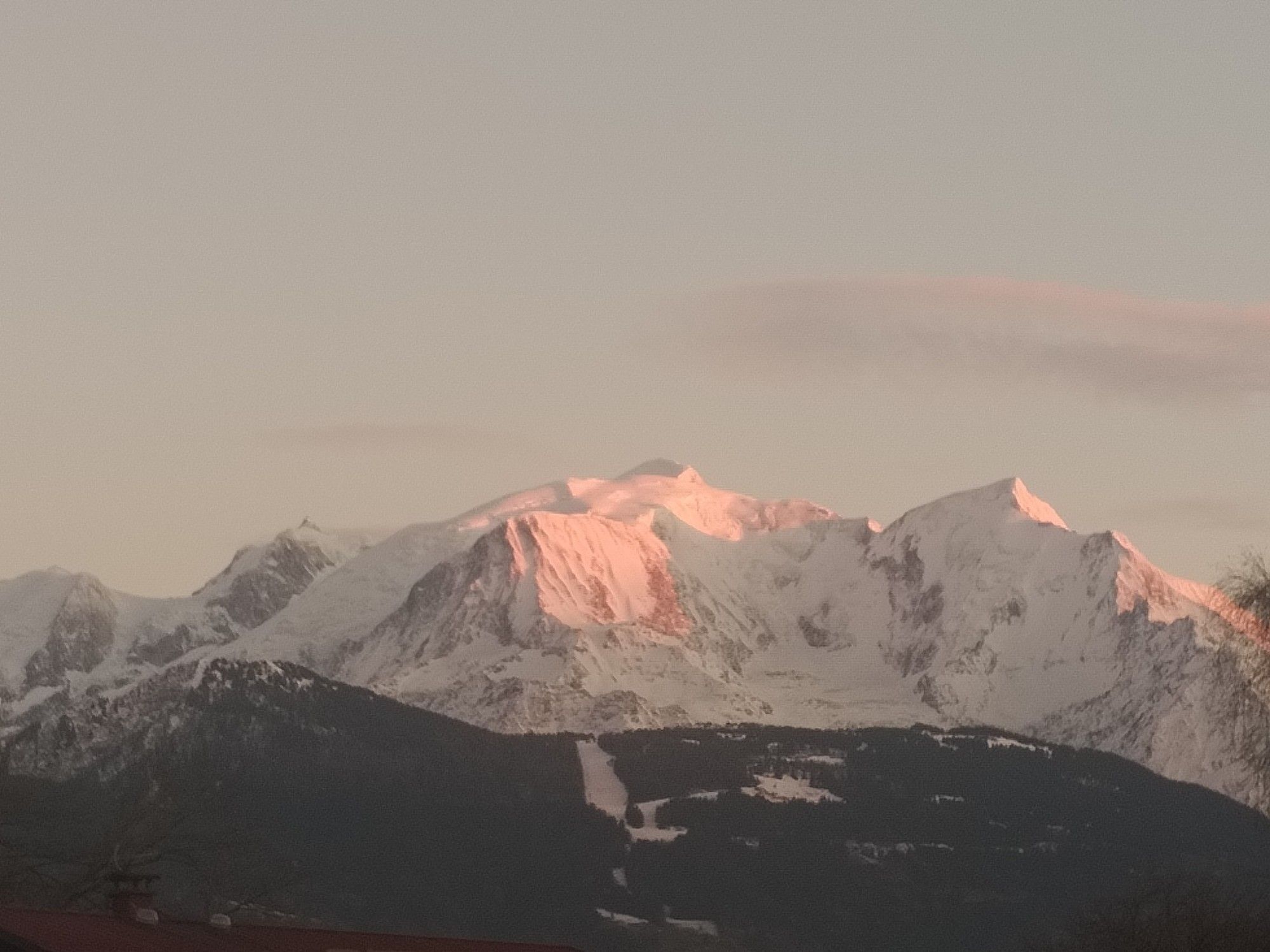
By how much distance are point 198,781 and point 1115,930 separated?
1584 inches

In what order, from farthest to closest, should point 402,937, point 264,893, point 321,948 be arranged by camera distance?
point 264,893 < point 402,937 < point 321,948

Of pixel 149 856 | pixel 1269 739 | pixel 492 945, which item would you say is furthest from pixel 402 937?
pixel 1269 739

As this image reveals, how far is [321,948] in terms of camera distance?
235ft

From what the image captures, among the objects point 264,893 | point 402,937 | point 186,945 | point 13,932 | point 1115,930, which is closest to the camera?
point 13,932

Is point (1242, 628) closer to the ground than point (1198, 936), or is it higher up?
higher up

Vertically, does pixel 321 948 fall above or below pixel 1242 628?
below

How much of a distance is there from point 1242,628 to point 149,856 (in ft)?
91.4

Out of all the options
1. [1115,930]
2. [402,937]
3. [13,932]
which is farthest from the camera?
[1115,930]

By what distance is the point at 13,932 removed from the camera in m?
60.9

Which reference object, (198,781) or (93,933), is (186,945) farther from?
(198,781)

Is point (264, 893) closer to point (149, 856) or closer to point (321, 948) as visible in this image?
point (149, 856)

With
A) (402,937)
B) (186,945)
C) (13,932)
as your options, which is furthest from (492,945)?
(13,932)

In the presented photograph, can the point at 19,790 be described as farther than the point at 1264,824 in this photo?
Yes

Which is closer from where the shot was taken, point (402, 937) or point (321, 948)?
point (321, 948)
